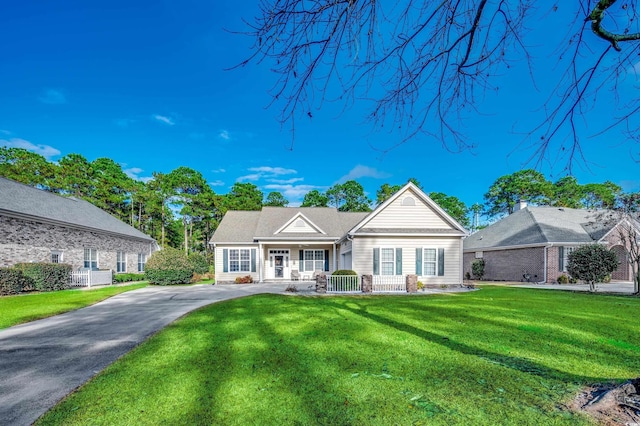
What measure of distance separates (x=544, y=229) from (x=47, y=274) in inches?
1286

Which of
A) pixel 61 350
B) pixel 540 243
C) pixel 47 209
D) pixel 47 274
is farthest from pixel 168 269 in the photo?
pixel 540 243

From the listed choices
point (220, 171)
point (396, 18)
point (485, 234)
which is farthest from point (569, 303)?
point (220, 171)

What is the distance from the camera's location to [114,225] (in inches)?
1017

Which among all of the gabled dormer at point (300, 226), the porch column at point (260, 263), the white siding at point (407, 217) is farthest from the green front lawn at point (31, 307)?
the white siding at point (407, 217)

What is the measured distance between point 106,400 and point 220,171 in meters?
43.4

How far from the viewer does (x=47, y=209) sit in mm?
18844

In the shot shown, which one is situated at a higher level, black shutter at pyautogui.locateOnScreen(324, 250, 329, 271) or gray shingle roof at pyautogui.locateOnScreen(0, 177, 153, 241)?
gray shingle roof at pyautogui.locateOnScreen(0, 177, 153, 241)

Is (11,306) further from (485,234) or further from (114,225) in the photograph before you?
(485,234)

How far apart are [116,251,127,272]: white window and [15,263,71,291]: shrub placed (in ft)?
26.8

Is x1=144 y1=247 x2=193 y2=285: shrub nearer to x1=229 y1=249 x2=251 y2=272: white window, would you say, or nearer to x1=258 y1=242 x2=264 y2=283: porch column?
x1=229 y1=249 x2=251 y2=272: white window

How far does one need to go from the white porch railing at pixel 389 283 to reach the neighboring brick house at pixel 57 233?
19112 mm

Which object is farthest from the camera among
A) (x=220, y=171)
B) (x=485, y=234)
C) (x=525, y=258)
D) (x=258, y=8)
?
(x=220, y=171)

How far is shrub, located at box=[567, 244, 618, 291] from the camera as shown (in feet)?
49.0

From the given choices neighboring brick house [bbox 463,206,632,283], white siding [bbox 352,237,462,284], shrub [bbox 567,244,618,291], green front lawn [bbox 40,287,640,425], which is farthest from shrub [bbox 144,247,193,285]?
neighboring brick house [bbox 463,206,632,283]
